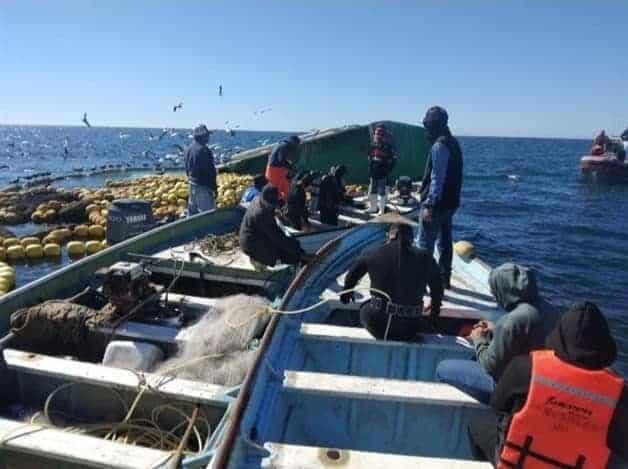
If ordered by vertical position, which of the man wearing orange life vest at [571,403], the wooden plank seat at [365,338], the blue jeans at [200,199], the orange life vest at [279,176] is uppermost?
the orange life vest at [279,176]

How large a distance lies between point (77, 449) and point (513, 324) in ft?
10.8

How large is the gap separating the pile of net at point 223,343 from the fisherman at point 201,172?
16.9ft

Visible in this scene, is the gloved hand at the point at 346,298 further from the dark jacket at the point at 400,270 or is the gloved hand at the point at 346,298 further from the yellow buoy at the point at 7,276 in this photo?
the yellow buoy at the point at 7,276

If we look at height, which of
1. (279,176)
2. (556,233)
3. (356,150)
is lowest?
(556,233)

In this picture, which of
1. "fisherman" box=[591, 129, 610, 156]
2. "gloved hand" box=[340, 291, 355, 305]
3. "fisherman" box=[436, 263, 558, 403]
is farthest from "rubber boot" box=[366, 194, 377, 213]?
"fisherman" box=[591, 129, 610, 156]

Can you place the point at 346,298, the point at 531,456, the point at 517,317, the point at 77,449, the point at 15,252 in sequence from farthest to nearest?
the point at 15,252 < the point at 346,298 < the point at 517,317 < the point at 77,449 < the point at 531,456

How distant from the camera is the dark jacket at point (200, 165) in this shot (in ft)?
33.7

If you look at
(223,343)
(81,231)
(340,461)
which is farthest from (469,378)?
(81,231)

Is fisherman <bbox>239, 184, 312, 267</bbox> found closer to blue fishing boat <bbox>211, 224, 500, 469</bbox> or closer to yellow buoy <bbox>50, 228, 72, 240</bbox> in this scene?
blue fishing boat <bbox>211, 224, 500, 469</bbox>

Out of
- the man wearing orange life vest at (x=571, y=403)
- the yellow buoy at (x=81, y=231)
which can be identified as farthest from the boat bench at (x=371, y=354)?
the yellow buoy at (x=81, y=231)

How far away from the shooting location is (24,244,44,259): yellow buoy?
45.3 ft

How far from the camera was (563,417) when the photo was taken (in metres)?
2.88

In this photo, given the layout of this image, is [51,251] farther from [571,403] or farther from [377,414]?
[571,403]

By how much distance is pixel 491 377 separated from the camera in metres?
4.11
